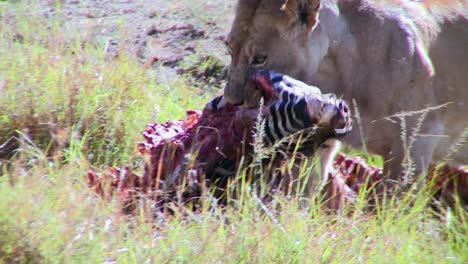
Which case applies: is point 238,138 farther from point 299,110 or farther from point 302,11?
point 302,11

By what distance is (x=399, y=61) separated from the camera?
3.98 m

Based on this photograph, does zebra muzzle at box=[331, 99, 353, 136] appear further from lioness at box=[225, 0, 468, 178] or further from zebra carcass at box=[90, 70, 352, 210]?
lioness at box=[225, 0, 468, 178]

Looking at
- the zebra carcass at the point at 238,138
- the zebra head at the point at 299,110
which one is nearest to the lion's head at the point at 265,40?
the zebra carcass at the point at 238,138

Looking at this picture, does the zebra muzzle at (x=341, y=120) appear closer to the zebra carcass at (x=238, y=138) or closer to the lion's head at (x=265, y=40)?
the zebra carcass at (x=238, y=138)

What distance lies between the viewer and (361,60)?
4.04 m

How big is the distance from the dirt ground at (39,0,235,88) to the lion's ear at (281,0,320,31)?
1539 mm

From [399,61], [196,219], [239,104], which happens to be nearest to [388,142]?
[399,61]

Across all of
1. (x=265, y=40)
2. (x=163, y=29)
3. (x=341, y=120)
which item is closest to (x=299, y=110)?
(x=341, y=120)

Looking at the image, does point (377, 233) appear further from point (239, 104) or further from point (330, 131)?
point (239, 104)

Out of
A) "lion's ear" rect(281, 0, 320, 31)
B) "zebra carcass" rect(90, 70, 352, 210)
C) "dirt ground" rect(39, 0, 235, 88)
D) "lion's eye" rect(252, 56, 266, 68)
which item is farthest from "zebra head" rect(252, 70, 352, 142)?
"dirt ground" rect(39, 0, 235, 88)

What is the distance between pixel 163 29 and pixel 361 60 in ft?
7.52

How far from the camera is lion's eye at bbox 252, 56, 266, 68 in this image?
13.0 feet

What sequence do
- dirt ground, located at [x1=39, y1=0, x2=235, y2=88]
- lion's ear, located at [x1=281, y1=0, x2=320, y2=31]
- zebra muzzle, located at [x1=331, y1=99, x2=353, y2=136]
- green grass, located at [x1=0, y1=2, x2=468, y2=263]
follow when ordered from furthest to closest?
dirt ground, located at [x1=39, y1=0, x2=235, y2=88]
lion's ear, located at [x1=281, y1=0, x2=320, y2=31]
zebra muzzle, located at [x1=331, y1=99, x2=353, y2=136]
green grass, located at [x1=0, y1=2, x2=468, y2=263]

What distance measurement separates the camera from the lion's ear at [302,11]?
390 cm
